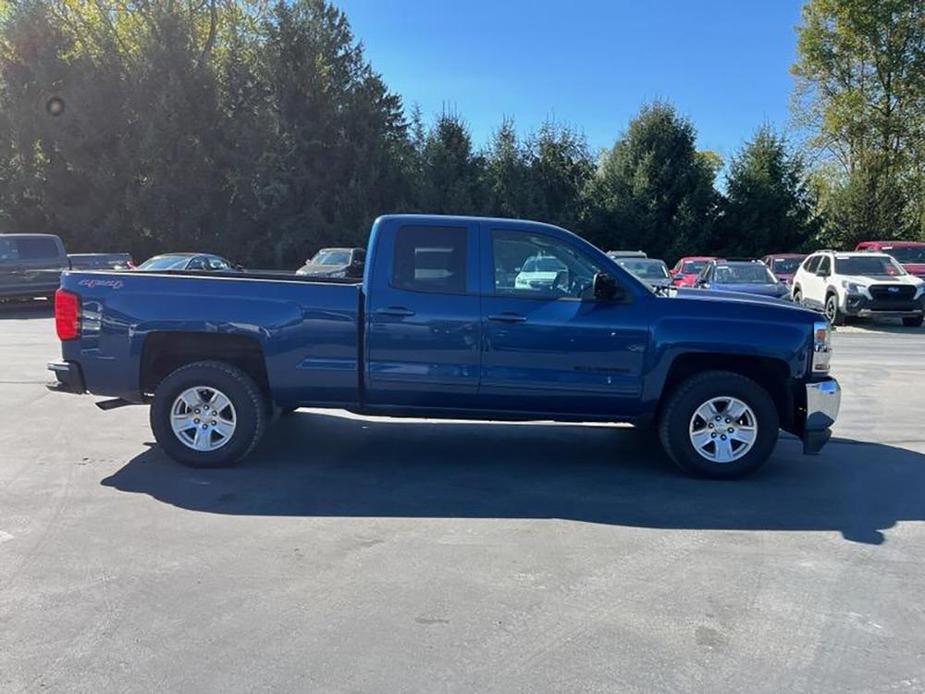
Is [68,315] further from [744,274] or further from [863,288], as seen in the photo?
[863,288]

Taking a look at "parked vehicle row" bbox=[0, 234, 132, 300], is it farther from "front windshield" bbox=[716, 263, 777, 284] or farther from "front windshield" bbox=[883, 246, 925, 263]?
"front windshield" bbox=[883, 246, 925, 263]

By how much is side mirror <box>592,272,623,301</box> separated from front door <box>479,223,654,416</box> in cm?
6

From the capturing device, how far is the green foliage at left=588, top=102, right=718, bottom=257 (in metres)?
37.8

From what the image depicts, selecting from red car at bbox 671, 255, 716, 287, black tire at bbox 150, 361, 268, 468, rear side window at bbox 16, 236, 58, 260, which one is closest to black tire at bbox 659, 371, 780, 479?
black tire at bbox 150, 361, 268, 468

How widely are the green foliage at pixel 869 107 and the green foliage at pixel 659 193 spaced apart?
6.55 meters

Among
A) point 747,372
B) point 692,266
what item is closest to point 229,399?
point 747,372

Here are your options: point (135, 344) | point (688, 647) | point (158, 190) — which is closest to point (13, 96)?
point (158, 190)

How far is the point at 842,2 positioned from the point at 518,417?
37744 mm

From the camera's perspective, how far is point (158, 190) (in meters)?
34.3

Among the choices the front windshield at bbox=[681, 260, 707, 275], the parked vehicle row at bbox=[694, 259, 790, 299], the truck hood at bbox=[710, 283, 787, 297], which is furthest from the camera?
the front windshield at bbox=[681, 260, 707, 275]

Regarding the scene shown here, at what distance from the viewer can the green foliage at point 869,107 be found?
36.5m

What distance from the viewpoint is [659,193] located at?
3788 centimetres

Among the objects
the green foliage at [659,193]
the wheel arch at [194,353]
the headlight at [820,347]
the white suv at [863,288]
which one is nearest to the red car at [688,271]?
the white suv at [863,288]

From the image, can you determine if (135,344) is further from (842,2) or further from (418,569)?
(842,2)
